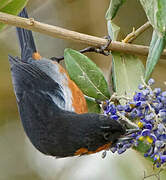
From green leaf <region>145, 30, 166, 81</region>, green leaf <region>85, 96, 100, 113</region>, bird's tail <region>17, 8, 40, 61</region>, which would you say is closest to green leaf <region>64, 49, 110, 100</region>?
green leaf <region>85, 96, 100, 113</region>

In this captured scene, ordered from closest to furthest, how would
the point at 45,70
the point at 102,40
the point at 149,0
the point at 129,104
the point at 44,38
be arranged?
the point at 149,0 < the point at 129,104 < the point at 102,40 < the point at 45,70 < the point at 44,38

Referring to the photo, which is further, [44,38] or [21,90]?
[44,38]

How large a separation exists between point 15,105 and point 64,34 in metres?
1.93

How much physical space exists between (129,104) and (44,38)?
90.7 inches

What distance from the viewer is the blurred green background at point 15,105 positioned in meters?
3.14

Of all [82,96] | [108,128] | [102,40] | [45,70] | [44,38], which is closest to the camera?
[108,128]

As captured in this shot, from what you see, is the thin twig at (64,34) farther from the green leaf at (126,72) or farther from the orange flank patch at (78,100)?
the orange flank patch at (78,100)

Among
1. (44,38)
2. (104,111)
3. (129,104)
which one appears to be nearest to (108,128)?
(104,111)

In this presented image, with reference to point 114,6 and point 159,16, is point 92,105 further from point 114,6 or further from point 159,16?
point 159,16

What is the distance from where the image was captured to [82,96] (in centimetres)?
224

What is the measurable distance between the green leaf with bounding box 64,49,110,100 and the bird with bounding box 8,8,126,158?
104 millimetres

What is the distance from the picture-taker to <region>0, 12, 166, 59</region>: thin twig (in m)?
1.91

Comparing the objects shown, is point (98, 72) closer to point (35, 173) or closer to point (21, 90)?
point (21, 90)

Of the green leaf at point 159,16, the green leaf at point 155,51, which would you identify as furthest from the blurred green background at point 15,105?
the green leaf at point 159,16
